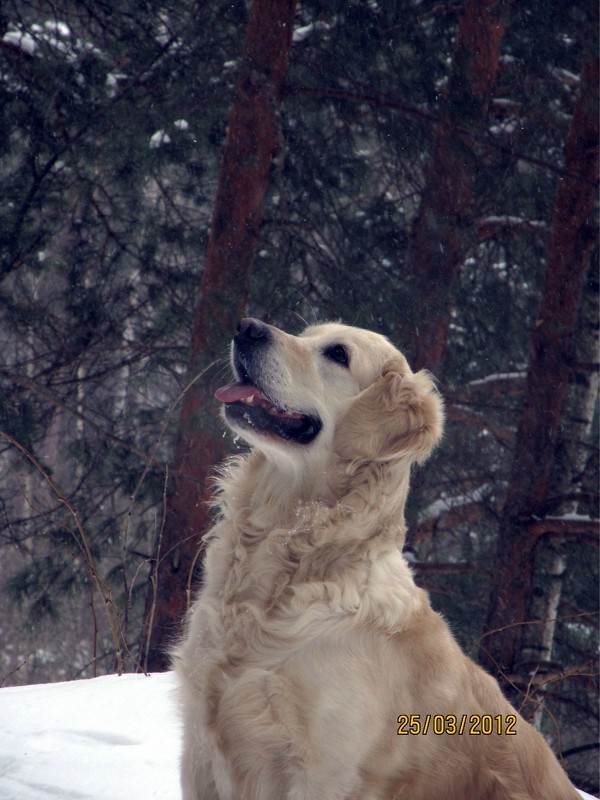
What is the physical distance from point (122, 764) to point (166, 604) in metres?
3.13

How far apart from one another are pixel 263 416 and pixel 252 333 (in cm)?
34

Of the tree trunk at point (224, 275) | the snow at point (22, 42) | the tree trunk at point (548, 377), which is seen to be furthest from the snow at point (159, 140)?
the tree trunk at point (548, 377)

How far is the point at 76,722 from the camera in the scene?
11.6ft

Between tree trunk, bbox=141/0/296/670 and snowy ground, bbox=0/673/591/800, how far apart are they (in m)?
2.14

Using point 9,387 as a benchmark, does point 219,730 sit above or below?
below

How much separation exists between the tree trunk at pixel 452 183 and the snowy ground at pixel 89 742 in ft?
12.7

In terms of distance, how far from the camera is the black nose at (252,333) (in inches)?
127

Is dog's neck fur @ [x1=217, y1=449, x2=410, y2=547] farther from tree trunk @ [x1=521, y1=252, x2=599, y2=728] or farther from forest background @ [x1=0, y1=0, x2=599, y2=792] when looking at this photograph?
tree trunk @ [x1=521, y1=252, x2=599, y2=728]

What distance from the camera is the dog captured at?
2.44 metres

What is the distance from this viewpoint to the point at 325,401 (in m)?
3.25

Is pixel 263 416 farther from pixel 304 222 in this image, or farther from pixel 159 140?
pixel 159 140

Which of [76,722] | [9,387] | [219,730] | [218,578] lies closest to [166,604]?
[9,387]

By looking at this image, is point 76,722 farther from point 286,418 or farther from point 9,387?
point 9,387
